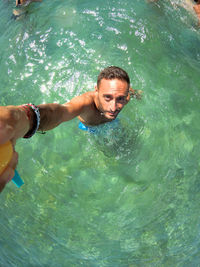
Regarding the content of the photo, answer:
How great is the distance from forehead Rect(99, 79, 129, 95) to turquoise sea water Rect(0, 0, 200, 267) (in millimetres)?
1068

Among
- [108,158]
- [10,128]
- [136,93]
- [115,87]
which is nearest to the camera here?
[10,128]

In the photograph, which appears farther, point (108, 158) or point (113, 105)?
point (108, 158)

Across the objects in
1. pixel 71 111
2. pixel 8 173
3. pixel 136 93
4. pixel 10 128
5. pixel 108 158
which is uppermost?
pixel 10 128

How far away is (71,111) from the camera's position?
2379mm

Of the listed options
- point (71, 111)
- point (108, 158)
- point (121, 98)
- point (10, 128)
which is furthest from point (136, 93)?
point (10, 128)

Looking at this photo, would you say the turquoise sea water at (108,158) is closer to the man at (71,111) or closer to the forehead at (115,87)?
the man at (71,111)

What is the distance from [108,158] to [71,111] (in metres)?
1.52

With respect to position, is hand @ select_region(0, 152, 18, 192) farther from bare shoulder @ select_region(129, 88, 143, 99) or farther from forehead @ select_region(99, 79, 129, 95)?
bare shoulder @ select_region(129, 88, 143, 99)

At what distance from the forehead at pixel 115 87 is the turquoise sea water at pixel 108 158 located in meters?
1.07

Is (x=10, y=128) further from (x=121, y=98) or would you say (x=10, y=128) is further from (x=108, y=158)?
(x=108, y=158)

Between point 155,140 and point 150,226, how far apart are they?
49.7 inches

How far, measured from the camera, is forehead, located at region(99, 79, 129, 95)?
258 cm

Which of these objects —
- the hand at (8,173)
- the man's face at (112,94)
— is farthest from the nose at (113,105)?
the hand at (8,173)

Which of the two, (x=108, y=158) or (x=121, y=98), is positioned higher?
(x=121, y=98)
